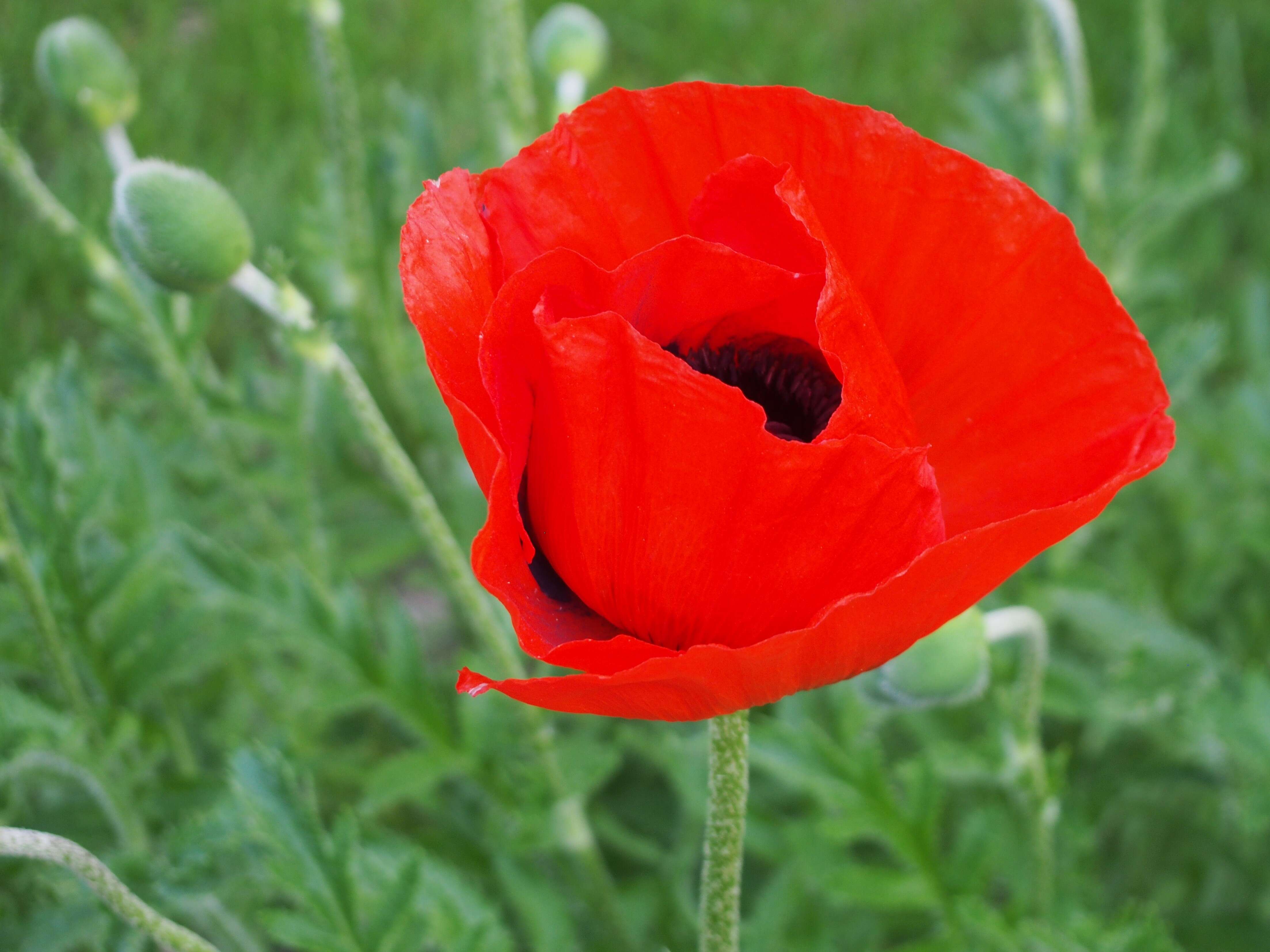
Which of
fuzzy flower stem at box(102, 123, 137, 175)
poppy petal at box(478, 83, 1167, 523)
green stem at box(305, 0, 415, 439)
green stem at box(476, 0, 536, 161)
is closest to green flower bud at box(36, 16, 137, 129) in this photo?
fuzzy flower stem at box(102, 123, 137, 175)

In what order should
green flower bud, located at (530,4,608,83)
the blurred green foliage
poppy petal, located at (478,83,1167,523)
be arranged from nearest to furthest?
poppy petal, located at (478,83,1167,523) < the blurred green foliage < green flower bud, located at (530,4,608,83)

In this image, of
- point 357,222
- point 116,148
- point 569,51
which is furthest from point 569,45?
point 116,148

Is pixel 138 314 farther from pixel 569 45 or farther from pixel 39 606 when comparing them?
pixel 569 45

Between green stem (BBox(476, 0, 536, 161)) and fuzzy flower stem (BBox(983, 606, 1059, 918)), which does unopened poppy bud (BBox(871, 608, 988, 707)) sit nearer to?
fuzzy flower stem (BBox(983, 606, 1059, 918))

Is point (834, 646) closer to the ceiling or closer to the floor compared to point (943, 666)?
closer to the ceiling

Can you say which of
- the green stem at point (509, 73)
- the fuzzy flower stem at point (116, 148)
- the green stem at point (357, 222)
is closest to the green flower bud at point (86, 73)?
the fuzzy flower stem at point (116, 148)

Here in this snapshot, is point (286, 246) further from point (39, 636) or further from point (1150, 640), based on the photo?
point (1150, 640)

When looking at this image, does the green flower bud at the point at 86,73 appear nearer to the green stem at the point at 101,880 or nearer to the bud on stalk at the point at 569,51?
the bud on stalk at the point at 569,51
